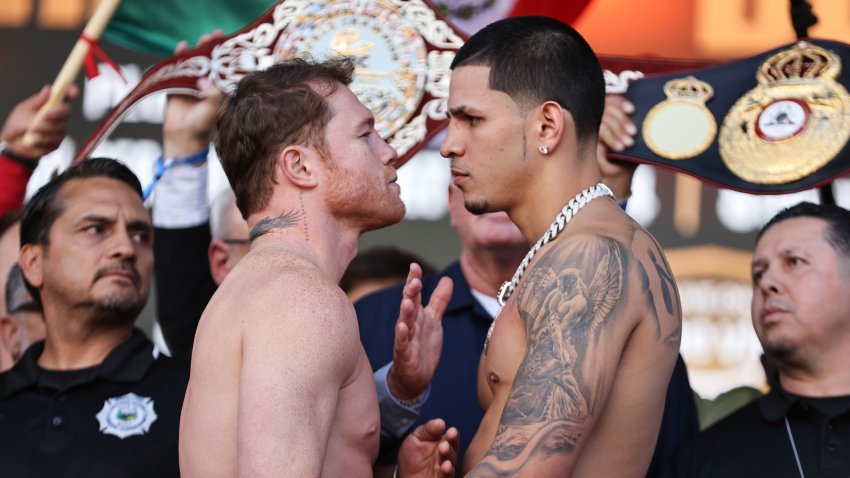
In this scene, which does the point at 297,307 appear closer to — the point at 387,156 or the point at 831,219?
the point at 387,156

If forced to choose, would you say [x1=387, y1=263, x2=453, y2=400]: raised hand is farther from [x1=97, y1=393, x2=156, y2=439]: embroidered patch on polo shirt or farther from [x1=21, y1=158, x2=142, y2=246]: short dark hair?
[x1=21, y1=158, x2=142, y2=246]: short dark hair

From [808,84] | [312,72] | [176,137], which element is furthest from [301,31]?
[808,84]

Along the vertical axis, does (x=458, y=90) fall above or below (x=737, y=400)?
above

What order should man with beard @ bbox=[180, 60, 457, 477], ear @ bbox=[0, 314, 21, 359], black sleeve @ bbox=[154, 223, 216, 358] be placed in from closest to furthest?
1. man with beard @ bbox=[180, 60, 457, 477]
2. black sleeve @ bbox=[154, 223, 216, 358]
3. ear @ bbox=[0, 314, 21, 359]

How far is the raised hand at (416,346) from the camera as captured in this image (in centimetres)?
310

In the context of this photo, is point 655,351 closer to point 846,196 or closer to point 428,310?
point 428,310

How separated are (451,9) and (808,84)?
1.51m

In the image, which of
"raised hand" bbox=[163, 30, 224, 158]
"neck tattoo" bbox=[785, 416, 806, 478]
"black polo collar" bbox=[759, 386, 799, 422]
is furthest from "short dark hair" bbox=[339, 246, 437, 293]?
"neck tattoo" bbox=[785, 416, 806, 478]

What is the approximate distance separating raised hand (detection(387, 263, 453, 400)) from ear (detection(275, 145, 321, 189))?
41 centimetres

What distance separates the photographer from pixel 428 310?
10.6 ft

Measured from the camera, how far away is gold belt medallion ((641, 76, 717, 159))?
3.76m

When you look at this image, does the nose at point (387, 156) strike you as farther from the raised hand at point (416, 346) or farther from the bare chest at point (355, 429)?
the bare chest at point (355, 429)

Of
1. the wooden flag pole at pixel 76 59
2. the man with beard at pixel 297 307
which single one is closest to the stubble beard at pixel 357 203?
the man with beard at pixel 297 307

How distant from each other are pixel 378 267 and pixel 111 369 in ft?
5.91
